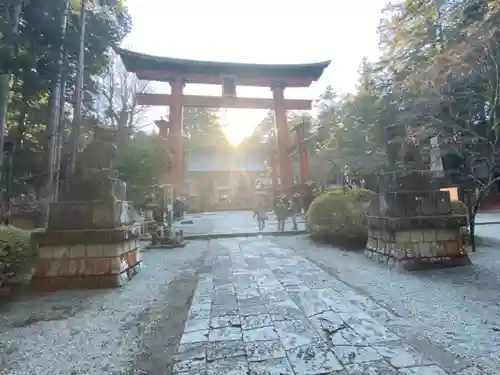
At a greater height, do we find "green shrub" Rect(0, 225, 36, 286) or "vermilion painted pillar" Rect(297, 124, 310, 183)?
"vermilion painted pillar" Rect(297, 124, 310, 183)

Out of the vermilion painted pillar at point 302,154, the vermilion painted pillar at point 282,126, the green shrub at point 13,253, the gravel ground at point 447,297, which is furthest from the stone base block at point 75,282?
the vermilion painted pillar at point 302,154

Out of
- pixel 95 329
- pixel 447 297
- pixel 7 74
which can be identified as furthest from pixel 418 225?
pixel 7 74

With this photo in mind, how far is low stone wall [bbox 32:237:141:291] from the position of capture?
14.1 ft

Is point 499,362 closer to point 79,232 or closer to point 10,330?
point 10,330

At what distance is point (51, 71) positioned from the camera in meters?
7.33

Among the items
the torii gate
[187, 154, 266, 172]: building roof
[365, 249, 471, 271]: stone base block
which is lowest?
[365, 249, 471, 271]: stone base block

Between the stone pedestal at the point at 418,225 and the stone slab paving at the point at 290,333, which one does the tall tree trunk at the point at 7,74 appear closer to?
the stone slab paving at the point at 290,333

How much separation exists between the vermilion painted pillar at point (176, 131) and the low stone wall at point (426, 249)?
13464 mm

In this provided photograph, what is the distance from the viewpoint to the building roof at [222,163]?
30.2 metres

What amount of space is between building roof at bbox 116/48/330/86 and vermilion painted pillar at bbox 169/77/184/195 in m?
0.68

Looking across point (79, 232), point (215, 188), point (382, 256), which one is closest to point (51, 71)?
point (79, 232)

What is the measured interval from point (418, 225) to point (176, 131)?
14.5 meters

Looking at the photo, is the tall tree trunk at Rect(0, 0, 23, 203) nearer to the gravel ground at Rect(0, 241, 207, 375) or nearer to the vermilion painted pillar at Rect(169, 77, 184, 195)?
the gravel ground at Rect(0, 241, 207, 375)

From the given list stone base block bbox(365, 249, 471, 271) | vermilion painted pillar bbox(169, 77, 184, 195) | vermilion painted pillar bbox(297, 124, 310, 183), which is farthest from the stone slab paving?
vermilion painted pillar bbox(297, 124, 310, 183)
